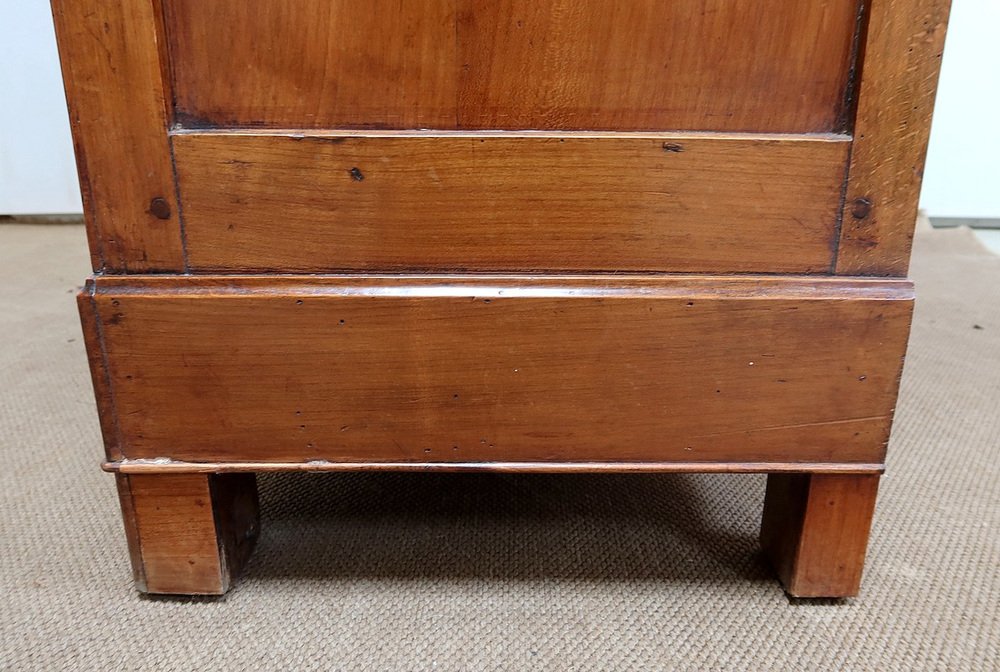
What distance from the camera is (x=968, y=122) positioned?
1.82 meters

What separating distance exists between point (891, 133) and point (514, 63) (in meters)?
0.25

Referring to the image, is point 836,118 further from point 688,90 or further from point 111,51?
point 111,51

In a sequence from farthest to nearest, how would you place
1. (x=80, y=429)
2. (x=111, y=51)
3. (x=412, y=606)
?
(x=80, y=429) → (x=412, y=606) → (x=111, y=51)

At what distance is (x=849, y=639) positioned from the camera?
57 cm

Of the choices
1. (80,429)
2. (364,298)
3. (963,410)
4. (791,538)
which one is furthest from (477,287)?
(963,410)

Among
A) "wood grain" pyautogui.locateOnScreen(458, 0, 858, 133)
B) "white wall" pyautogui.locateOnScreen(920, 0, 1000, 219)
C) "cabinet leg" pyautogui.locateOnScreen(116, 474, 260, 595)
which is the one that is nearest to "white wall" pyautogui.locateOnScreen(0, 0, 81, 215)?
"cabinet leg" pyautogui.locateOnScreen(116, 474, 260, 595)

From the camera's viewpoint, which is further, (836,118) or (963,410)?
(963,410)

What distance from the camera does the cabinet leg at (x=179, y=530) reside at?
0.58m

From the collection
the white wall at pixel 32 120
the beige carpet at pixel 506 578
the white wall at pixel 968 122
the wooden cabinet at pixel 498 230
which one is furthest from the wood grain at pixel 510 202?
the white wall at pixel 32 120

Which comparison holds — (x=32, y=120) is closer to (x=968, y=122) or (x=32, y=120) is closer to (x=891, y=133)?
(x=891, y=133)

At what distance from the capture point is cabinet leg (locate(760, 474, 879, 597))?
0.58m

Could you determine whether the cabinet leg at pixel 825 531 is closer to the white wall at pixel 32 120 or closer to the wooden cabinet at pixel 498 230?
the wooden cabinet at pixel 498 230

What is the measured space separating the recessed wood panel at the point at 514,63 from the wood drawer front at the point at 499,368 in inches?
4.3

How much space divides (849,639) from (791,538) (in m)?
0.08
